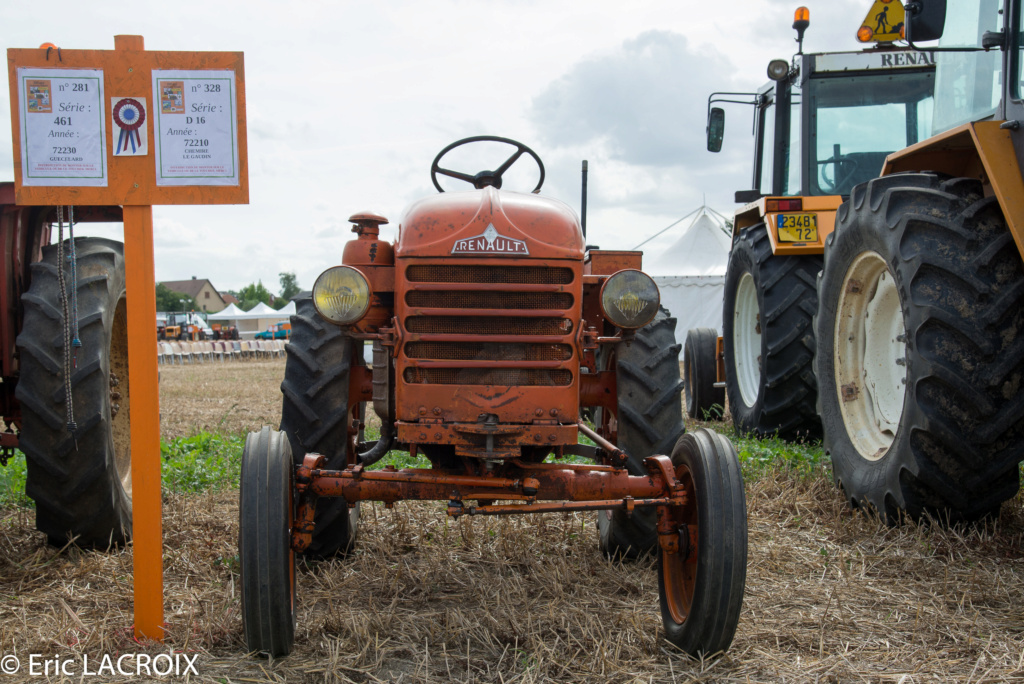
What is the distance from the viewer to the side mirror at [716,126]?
262 inches

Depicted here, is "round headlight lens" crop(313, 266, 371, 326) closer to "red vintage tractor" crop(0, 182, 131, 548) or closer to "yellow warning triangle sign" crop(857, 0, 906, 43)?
"red vintage tractor" crop(0, 182, 131, 548)

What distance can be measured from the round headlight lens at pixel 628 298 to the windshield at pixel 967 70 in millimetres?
1896

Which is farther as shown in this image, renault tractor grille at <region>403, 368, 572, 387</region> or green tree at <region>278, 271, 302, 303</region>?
green tree at <region>278, 271, 302, 303</region>

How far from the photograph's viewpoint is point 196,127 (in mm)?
2818

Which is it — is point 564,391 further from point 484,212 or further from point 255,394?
point 255,394

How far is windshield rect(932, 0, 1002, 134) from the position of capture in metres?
3.62

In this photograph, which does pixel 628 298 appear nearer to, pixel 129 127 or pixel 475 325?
pixel 475 325

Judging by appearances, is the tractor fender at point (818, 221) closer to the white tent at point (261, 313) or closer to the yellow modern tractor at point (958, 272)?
the yellow modern tractor at point (958, 272)

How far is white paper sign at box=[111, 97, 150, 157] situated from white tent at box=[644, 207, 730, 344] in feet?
48.5

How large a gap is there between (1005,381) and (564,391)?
5.76ft

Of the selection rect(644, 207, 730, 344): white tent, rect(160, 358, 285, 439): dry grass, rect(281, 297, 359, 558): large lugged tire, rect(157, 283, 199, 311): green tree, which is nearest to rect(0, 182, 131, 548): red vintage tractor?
rect(281, 297, 359, 558): large lugged tire

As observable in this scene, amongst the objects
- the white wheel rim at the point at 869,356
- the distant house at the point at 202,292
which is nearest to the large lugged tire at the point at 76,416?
the white wheel rim at the point at 869,356

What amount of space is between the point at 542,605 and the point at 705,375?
5.00 m

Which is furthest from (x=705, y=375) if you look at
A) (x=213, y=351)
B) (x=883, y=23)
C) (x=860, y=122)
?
(x=213, y=351)
